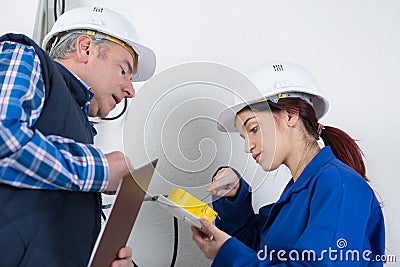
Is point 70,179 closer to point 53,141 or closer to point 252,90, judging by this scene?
point 53,141

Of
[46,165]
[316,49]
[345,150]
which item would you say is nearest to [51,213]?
[46,165]

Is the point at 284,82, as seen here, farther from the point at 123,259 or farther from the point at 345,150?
the point at 123,259

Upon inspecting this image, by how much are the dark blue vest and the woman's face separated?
1.19ft

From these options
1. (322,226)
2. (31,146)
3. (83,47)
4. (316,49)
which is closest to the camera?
(31,146)

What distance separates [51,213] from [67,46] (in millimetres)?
412

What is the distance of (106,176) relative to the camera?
0.87 m

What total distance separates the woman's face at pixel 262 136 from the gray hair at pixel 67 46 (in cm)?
33

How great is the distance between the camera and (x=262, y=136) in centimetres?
120

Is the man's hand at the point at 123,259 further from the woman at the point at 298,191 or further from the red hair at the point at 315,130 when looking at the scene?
the red hair at the point at 315,130

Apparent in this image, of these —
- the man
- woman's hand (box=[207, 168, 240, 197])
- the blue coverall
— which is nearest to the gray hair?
the man

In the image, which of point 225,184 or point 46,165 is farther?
point 225,184

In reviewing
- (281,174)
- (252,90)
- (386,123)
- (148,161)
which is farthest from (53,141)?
(386,123)

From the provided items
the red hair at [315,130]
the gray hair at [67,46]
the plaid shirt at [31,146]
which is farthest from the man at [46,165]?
the red hair at [315,130]

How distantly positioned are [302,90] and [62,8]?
70 cm
